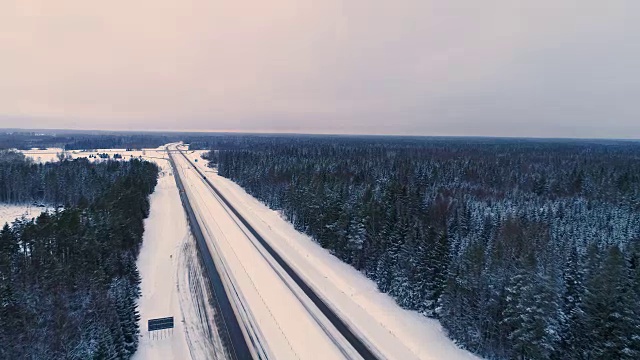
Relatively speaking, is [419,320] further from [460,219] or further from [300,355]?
[460,219]

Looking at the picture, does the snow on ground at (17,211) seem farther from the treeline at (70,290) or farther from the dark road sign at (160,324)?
the dark road sign at (160,324)

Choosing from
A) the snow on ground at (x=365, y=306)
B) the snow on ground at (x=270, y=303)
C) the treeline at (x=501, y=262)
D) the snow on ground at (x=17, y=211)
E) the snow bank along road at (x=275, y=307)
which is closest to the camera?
the treeline at (x=501, y=262)

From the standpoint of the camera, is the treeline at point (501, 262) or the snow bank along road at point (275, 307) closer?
the treeline at point (501, 262)

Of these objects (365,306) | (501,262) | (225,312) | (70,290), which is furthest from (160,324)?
(501,262)

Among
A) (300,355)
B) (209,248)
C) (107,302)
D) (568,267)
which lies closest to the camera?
(107,302)

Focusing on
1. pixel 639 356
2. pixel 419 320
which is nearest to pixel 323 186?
pixel 419 320

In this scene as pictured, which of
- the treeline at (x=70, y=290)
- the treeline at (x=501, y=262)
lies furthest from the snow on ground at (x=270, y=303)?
the treeline at (x=501, y=262)
